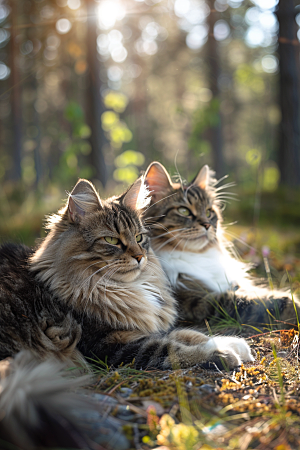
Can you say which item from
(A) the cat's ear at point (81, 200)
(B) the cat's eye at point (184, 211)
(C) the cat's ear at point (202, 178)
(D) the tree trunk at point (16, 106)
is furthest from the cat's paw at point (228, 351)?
(D) the tree trunk at point (16, 106)

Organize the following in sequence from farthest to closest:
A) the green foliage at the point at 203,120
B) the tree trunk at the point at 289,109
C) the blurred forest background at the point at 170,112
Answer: the tree trunk at the point at 289,109 → the green foliage at the point at 203,120 → the blurred forest background at the point at 170,112

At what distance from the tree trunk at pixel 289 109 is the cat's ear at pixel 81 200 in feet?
22.9

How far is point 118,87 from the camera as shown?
2302 centimetres

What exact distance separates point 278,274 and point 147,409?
3.00 metres

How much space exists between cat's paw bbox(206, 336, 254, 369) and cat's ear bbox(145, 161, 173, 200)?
5.21 ft

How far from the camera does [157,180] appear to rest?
338cm

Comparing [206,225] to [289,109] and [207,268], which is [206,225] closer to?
[207,268]

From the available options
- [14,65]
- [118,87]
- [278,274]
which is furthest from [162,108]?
[278,274]

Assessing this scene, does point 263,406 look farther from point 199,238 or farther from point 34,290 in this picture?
point 199,238

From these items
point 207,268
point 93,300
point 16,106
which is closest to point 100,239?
point 93,300

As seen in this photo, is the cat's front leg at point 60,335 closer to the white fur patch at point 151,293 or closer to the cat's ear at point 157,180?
the white fur patch at point 151,293

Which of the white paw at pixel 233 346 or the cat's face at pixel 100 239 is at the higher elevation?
the cat's face at pixel 100 239

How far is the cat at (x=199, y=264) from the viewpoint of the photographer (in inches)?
118

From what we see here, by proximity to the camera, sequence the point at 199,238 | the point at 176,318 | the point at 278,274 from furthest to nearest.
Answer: the point at 278,274 < the point at 199,238 < the point at 176,318
